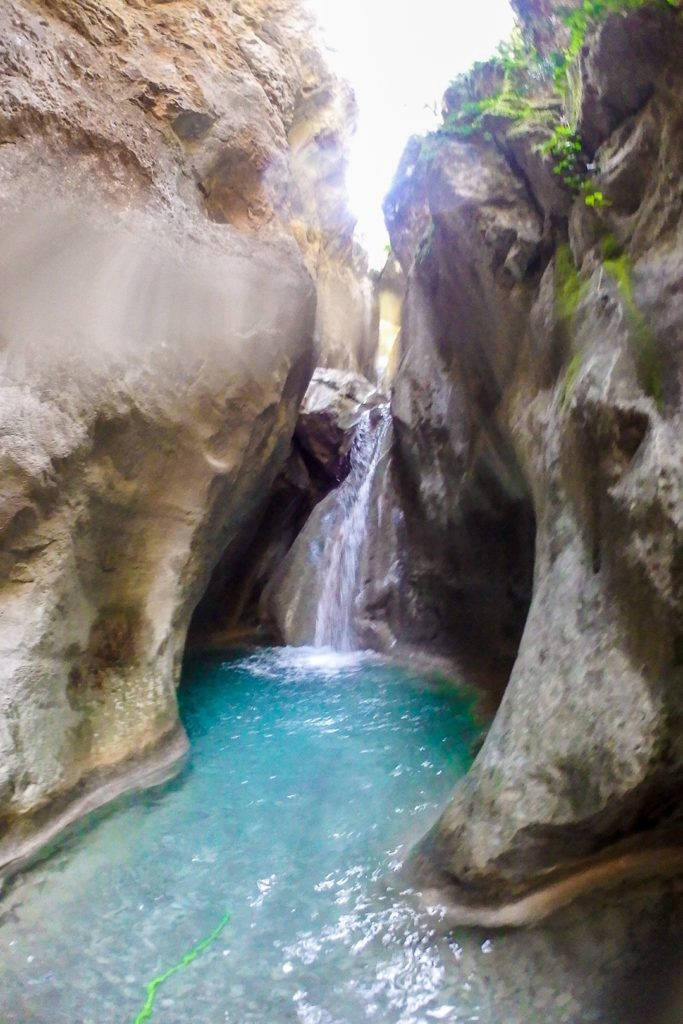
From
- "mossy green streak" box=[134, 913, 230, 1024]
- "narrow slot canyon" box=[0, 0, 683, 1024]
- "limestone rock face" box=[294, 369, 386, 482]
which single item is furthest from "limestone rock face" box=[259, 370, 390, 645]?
"mossy green streak" box=[134, 913, 230, 1024]

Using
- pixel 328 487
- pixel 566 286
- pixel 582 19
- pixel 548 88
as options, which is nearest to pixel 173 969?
pixel 566 286

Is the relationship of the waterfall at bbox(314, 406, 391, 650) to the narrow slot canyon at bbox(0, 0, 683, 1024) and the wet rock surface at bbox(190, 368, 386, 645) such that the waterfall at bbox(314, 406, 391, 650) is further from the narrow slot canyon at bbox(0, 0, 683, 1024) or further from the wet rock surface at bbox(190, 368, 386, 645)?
the narrow slot canyon at bbox(0, 0, 683, 1024)

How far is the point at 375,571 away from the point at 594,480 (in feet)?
23.0

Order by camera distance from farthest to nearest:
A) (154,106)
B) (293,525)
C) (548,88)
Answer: (293,525), (154,106), (548,88)

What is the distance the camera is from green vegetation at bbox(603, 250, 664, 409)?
371cm

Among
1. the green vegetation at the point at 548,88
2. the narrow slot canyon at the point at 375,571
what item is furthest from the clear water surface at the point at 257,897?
the green vegetation at the point at 548,88

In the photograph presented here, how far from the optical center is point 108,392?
595 cm

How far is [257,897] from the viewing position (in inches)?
154

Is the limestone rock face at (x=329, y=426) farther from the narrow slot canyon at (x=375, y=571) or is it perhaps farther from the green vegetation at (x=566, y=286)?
the green vegetation at (x=566, y=286)

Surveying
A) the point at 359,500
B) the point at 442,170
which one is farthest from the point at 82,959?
the point at 359,500

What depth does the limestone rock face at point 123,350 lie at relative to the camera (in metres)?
5.08

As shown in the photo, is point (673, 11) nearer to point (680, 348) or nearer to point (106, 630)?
point (680, 348)

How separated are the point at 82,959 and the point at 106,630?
123 inches

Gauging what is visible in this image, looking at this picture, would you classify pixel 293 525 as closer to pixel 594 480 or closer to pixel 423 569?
pixel 423 569
